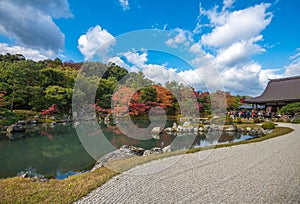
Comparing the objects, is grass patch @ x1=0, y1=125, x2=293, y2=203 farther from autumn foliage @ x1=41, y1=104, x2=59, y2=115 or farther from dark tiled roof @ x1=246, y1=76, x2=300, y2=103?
dark tiled roof @ x1=246, y1=76, x2=300, y2=103

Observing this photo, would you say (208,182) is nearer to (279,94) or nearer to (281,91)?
(279,94)

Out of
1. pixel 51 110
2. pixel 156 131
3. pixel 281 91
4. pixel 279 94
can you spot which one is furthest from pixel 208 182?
pixel 281 91

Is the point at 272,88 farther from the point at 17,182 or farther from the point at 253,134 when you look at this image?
the point at 17,182

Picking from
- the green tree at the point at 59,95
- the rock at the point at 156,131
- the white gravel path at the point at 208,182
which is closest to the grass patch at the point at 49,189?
the white gravel path at the point at 208,182

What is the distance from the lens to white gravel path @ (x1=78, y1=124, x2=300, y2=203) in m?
2.24

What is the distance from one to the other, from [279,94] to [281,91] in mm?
570

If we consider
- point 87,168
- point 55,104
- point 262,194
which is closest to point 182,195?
point 262,194

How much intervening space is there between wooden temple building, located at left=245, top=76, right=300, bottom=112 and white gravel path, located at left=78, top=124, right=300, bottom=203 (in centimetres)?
1354

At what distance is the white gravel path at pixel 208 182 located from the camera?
2.24 metres

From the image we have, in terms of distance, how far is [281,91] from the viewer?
16344 millimetres

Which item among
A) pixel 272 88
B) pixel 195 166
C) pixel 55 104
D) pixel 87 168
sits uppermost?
pixel 272 88

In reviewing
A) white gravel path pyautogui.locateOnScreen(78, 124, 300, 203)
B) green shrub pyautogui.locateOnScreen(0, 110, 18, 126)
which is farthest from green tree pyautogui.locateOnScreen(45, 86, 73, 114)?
white gravel path pyautogui.locateOnScreen(78, 124, 300, 203)

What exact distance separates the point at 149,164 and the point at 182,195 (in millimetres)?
1412

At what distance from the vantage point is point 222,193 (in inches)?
93.4
